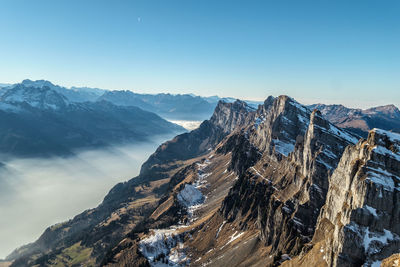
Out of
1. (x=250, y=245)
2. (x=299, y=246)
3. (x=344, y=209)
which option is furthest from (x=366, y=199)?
(x=250, y=245)

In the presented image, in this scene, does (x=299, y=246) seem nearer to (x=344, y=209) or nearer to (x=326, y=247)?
(x=326, y=247)

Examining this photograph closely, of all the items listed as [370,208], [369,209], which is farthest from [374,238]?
[370,208]

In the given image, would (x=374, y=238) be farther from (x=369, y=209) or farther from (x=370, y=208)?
(x=370, y=208)

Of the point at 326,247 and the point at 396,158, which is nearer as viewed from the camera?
the point at 396,158

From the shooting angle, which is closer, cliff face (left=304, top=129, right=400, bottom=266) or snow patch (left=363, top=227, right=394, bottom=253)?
snow patch (left=363, top=227, right=394, bottom=253)

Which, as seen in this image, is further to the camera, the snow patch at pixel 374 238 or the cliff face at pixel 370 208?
the cliff face at pixel 370 208

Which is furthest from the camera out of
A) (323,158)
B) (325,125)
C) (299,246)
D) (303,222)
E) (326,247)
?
(325,125)

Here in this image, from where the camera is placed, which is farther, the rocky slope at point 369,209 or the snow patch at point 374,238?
the rocky slope at point 369,209

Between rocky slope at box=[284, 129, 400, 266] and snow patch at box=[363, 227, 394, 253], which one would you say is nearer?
snow patch at box=[363, 227, 394, 253]
